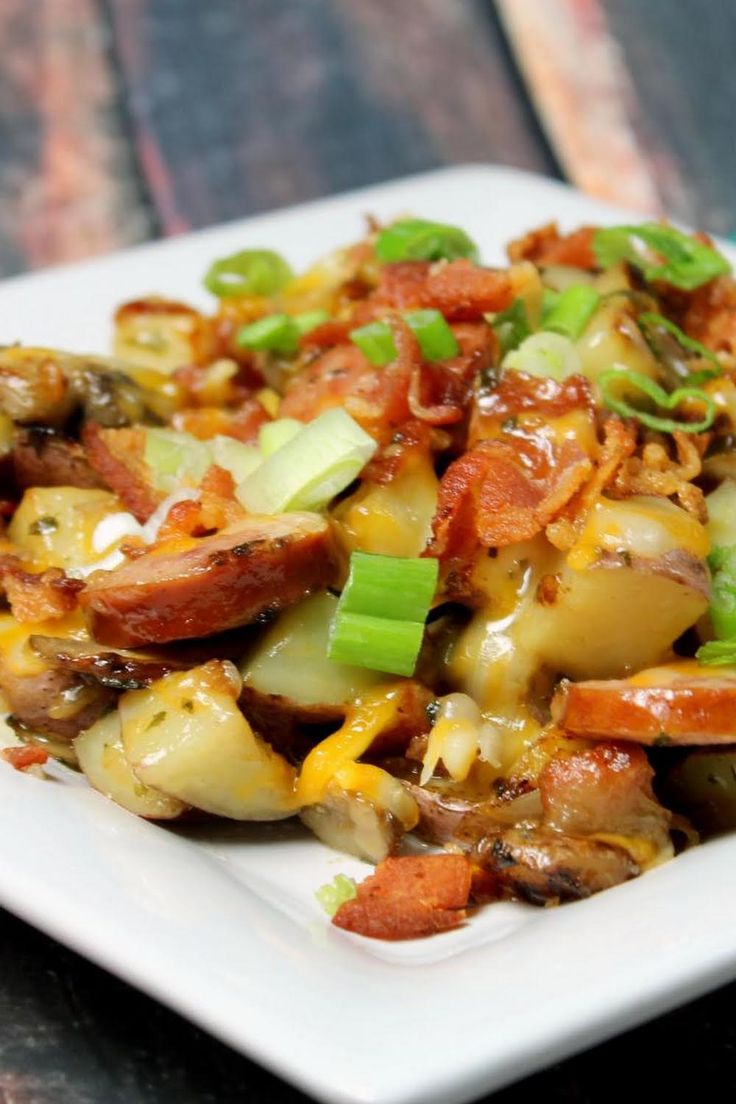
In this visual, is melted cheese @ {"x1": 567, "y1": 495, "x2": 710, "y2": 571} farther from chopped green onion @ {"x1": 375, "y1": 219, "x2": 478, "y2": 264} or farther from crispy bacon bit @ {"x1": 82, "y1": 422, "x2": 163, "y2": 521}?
chopped green onion @ {"x1": 375, "y1": 219, "x2": 478, "y2": 264}

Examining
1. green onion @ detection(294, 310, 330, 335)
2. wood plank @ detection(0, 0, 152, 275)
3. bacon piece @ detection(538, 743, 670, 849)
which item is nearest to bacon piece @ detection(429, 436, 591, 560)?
bacon piece @ detection(538, 743, 670, 849)

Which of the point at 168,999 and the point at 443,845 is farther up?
the point at 168,999

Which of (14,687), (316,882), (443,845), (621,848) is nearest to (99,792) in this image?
(14,687)

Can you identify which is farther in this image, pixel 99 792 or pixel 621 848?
pixel 99 792

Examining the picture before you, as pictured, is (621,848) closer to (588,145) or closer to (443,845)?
(443,845)

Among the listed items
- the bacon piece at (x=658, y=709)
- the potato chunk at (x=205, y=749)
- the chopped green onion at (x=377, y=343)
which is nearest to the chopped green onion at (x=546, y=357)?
the chopped green onion at (x=377, y=343)

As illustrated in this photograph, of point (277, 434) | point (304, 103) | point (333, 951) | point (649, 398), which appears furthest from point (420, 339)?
point (304, 103)
